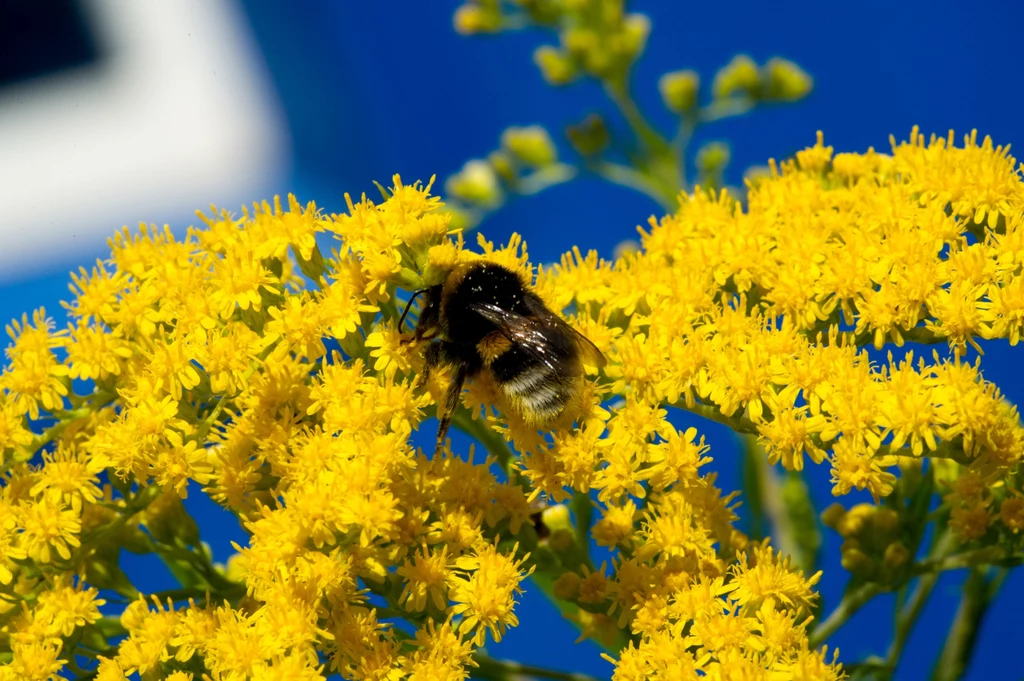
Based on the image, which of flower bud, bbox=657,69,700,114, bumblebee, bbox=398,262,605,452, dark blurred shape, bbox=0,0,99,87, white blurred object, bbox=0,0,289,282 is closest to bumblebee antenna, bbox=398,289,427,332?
bumblebee, bbox=398,262,605,452

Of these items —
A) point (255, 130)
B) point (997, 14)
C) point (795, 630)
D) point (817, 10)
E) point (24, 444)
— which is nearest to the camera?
point (795, 630)

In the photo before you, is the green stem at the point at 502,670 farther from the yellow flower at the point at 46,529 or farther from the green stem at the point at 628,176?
the green stem at the point at 628,176

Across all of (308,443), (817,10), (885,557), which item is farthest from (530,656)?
(817,10)

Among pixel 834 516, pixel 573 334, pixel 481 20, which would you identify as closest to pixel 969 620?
pixel 834 516

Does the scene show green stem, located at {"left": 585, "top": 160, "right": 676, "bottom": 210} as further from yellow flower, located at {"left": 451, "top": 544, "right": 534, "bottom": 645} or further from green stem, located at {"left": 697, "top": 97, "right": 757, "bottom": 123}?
yellow flower, located at {"left": 451, "top": 544, "right": 534, "bottom": 645}

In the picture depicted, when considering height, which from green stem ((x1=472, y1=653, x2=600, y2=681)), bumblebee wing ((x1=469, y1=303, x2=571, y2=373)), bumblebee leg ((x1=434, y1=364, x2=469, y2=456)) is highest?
bumblebee wing ((x1=469, y1=303, x2=571, y2=373))

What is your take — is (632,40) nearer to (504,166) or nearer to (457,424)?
(504,166)

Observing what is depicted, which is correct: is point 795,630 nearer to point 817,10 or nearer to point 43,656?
point 43,656
